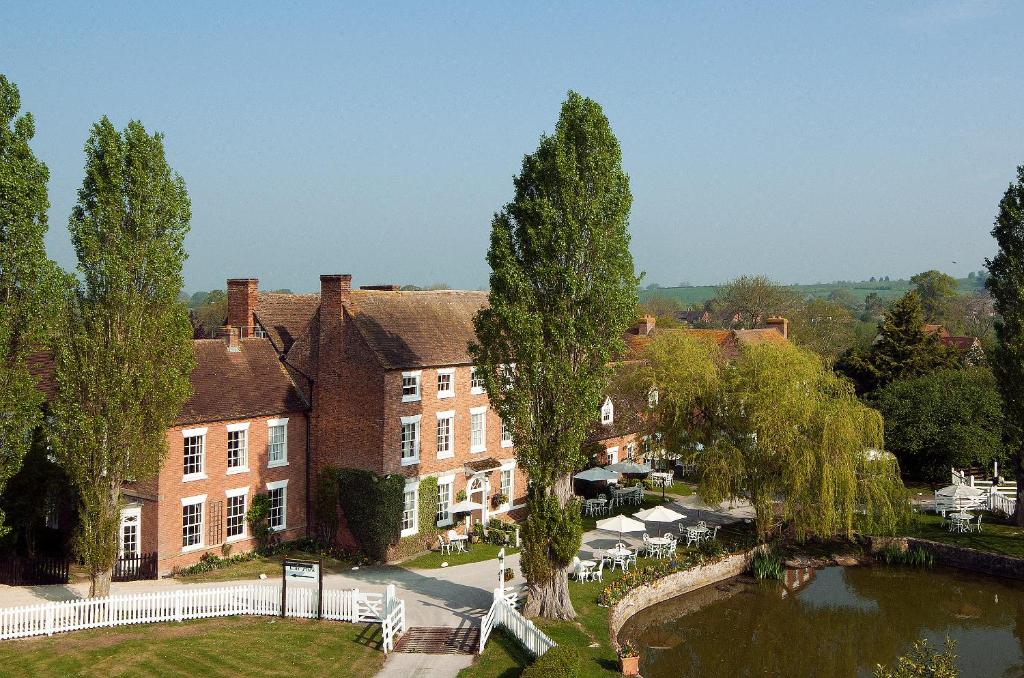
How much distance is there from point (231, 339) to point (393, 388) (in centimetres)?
754

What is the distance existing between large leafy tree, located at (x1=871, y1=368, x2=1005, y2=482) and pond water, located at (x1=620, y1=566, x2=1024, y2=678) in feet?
45.6

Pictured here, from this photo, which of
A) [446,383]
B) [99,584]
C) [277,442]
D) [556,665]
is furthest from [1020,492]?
[99,584]

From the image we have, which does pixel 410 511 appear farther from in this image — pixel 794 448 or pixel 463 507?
pixel 794 448

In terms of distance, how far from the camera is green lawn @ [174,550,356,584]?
29641 millimetres

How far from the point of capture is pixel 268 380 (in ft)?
116

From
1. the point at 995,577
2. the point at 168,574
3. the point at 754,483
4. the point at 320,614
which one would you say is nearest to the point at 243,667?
the point at 320,614

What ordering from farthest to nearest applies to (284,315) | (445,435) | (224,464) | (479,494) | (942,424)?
1. (942,424)
2. (284,315)
3. (479,494)
4. (445,435)
5. (224,464)

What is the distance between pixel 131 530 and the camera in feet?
98.8

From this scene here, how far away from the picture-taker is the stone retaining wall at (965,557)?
34.7 m

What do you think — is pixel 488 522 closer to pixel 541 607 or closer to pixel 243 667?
pixel 541 607

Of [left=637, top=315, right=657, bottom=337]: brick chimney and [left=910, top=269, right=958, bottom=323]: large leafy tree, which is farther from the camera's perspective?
[left=910, top=269, right=958, bottom=323]: large leafy tree

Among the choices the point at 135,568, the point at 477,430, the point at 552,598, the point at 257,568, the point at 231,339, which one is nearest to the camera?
the point at 552,598

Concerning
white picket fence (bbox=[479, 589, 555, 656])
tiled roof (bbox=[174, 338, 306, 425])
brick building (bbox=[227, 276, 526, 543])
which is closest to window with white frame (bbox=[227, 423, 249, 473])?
tiled roof (bbox=[174, 338, 306, 425])

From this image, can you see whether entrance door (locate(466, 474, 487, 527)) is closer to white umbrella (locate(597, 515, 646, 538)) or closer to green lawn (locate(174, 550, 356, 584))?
white umbrella (locate(597, 515, 646, 538))
